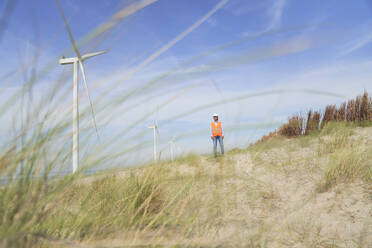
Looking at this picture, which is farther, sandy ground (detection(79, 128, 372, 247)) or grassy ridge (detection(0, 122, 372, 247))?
sandy ground (detection(79, 128, 372, 247))

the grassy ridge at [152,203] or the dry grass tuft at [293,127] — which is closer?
the grassy ridge at [152,203]

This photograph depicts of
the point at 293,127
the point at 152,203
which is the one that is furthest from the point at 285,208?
the point at 293,127

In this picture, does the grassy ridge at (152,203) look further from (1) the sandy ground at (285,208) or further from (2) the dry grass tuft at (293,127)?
(2) the dry grass tuft at (293,127)

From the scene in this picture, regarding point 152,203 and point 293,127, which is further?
point 293,127

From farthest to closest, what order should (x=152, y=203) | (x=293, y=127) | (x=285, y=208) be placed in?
(x=293, y=127) → (x=285, y=208) → (x=152, y=203)

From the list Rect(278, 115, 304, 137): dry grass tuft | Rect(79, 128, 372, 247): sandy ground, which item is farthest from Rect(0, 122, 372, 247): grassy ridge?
Rect(278, 115, 304, 137): dry grass tuft

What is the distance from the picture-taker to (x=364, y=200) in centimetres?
268

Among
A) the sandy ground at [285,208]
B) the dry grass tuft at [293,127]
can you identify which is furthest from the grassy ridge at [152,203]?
the dry grass tuft at [293,127]

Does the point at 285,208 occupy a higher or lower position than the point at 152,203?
lower

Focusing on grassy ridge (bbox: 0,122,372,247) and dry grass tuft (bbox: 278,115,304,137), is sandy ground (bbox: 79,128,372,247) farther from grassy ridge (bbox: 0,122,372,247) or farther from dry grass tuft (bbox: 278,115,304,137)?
dry grass tuft (bbox: 278,115,304,137)

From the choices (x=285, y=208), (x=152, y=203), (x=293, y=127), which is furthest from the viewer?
(x=293, y=127)

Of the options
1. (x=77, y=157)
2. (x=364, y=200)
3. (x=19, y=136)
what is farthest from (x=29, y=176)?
(x=364, y=200)

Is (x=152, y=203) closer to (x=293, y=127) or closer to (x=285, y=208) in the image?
(x=285, y=208)

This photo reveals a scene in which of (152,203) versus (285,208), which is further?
(285,208)
